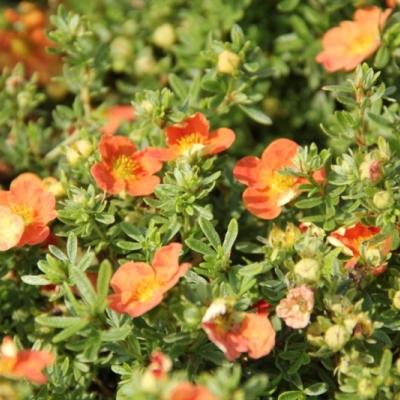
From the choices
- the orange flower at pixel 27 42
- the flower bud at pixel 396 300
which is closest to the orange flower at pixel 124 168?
the flower bud at pixel 396 300

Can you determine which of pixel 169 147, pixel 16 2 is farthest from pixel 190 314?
pixel 16 2

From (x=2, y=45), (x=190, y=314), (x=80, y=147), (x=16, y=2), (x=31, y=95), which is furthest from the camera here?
(x=16, y=2)

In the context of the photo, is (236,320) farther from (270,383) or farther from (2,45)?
(2,45)

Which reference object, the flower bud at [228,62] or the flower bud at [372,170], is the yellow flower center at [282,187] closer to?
the flower bud at [372,170]

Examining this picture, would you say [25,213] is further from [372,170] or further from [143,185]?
[372,170]

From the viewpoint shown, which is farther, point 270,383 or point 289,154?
point 289,154

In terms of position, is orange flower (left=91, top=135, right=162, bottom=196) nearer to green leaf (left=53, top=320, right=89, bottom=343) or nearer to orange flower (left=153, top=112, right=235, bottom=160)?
orange flower (left=153, top=112, right=235, bottom=160)

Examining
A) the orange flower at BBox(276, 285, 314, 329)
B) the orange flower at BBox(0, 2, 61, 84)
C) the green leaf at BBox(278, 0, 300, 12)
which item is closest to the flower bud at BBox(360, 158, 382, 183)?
the orange flower at BBox(276, 285, 314, 329)
